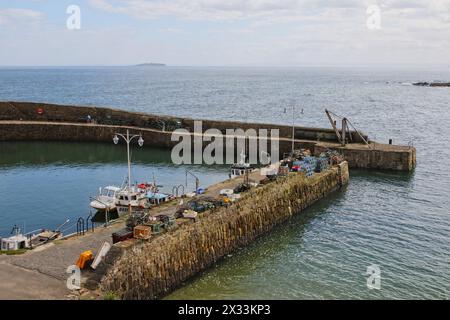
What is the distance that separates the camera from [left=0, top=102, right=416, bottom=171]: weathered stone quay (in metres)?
48.4

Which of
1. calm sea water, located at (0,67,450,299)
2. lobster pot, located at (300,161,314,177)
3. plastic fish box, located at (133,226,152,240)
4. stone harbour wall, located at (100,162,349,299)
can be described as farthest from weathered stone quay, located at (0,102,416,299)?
calm sea water, located at (0,67,450,299)

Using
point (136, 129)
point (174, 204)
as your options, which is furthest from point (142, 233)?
point (136, 129)

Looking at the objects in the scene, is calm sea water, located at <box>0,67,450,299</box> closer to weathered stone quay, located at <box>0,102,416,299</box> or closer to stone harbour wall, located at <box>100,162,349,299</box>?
stone harbour wall, located at <box>100,162,349,299</box>

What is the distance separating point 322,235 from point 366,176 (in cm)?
1730

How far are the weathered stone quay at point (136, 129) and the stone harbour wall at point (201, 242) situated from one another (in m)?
13.6

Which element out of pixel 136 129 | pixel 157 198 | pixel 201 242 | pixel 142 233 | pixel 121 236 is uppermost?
pixel 136 129

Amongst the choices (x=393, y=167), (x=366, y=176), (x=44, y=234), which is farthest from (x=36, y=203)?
(x=393, y=167)

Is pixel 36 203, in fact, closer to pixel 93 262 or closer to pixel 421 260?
pixel 93 262

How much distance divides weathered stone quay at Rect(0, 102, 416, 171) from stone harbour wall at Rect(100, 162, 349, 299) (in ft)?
44.7

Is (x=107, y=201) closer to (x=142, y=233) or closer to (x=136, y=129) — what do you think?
(x=142, y=233)

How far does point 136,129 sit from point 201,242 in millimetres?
37043

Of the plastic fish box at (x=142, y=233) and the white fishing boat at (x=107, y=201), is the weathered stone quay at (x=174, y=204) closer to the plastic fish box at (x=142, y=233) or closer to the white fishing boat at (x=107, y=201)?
the plastic fish box at (x=142, y=233)

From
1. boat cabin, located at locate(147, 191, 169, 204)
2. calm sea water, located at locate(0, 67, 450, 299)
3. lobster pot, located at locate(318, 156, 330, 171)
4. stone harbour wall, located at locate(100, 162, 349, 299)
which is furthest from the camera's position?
lobster pot, located at locate(318, 156, 330, 171)

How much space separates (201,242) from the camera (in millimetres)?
24297
